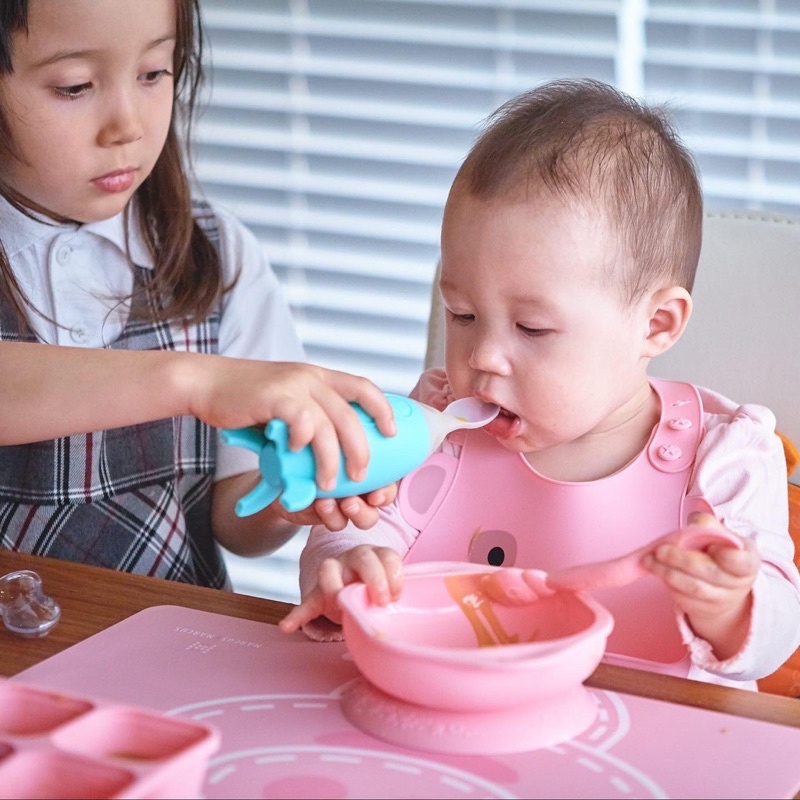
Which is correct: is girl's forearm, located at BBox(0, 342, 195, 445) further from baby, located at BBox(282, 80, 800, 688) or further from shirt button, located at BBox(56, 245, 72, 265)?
shirt button, located at BBox(56, 245, 72, 265)

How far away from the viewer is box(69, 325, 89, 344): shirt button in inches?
47.5

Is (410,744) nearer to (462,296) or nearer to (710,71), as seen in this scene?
(462,296)

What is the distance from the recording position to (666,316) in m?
0.99

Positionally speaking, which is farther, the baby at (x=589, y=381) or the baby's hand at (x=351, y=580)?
the baby at (x=589, y=381)

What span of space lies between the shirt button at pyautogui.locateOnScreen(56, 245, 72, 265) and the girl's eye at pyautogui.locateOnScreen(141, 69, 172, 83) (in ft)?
0.64

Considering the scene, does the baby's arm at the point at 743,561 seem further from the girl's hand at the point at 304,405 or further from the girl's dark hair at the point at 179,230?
the girl's dark hair at the point at 179,230

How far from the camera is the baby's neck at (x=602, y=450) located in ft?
3.32

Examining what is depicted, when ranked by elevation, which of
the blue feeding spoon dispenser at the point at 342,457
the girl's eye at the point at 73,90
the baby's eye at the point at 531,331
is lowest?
the blue feeding spoon dispenser at the point at 342,457

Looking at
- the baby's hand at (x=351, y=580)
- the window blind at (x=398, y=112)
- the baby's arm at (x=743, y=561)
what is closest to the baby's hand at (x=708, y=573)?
the baby's arm at (x=743, y=561)

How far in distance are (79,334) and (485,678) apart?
28.4 inches

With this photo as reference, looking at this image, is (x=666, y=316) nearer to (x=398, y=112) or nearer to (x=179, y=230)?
(x=179, y=230)

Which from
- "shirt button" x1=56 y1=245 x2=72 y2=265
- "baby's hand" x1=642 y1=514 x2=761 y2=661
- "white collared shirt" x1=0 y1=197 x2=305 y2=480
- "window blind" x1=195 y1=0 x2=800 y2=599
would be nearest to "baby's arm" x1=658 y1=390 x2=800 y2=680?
"baby's hand" x1=642 y1=514 x2=761 y2=661

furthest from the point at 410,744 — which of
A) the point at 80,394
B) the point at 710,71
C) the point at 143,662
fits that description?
the point at 710,71

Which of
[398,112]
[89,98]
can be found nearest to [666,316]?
[89,98]
